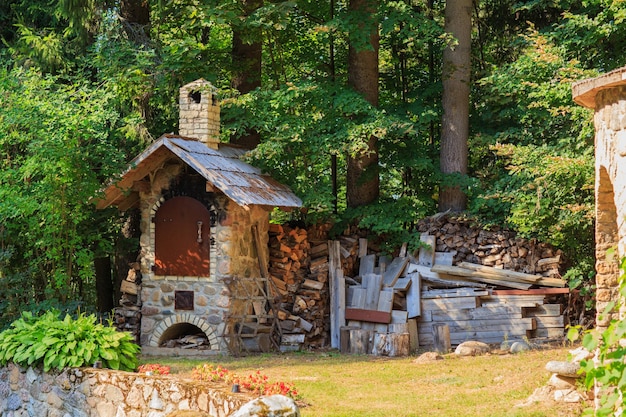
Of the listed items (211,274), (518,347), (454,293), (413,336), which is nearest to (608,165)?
(518,347)

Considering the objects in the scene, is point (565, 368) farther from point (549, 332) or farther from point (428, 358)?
point (549, 332)

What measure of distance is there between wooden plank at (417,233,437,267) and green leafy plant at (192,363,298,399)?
18.4ft

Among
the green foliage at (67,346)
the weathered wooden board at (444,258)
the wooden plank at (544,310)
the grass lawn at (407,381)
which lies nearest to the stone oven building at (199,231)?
the grass lawn at (407,381)

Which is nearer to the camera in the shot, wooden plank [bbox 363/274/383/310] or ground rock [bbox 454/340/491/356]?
ground rock [bbox 454/340/491/356]

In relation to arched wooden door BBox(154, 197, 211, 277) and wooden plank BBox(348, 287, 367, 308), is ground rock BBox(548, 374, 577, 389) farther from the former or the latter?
arched wooden door BBox(154, 197, 211, 277)

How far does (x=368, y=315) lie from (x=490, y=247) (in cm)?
247

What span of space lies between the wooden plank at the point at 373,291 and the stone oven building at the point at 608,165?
698 centimetres

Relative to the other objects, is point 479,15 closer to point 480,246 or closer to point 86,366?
point 480,246

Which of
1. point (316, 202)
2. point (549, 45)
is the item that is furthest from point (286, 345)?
point (549, 45)

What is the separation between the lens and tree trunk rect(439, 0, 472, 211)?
17094mm

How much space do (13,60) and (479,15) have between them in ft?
31.9

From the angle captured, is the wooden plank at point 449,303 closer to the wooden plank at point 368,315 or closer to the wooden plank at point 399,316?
the wooden plank at point 399,316

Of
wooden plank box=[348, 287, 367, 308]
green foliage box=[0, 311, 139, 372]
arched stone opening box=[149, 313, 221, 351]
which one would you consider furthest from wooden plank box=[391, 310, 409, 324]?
green foliage box=[0, 311, 139, 372]

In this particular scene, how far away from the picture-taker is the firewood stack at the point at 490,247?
15.5m
